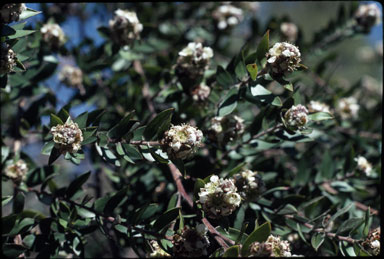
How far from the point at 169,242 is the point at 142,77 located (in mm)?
1014

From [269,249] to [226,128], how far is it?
61cm

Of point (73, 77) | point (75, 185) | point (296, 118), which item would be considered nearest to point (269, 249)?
point (296, 118)

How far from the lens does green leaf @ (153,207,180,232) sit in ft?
4.05

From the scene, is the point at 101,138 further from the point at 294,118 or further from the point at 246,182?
the point at 294,118

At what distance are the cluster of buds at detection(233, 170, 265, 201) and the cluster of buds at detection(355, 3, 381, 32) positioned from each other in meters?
1.54

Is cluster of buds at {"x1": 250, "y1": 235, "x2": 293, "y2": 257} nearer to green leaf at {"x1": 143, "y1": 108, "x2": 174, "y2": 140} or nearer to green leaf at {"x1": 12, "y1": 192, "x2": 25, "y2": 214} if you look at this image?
green leaf at {"x1": 143, "y1": 108, "x2": 174, "y2": 140}

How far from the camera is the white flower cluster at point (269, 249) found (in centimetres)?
107

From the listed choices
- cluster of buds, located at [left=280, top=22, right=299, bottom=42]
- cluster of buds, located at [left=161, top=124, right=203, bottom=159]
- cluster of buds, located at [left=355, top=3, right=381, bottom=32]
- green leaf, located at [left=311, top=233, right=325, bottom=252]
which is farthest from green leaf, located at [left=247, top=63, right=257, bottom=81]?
cluster of buds, located at [left=355, top=3, right=381, bottom=32]

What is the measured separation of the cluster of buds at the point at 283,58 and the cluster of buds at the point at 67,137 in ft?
2.17

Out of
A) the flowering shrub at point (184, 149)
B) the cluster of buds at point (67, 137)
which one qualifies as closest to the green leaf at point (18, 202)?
the flowering shrub at point (184, 149)

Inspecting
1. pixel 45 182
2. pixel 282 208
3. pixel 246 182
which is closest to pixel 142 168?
pixel 45 182

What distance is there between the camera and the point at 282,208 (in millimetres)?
1525

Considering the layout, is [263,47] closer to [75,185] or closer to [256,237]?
[256,237]

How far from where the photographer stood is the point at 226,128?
1.57 metres
